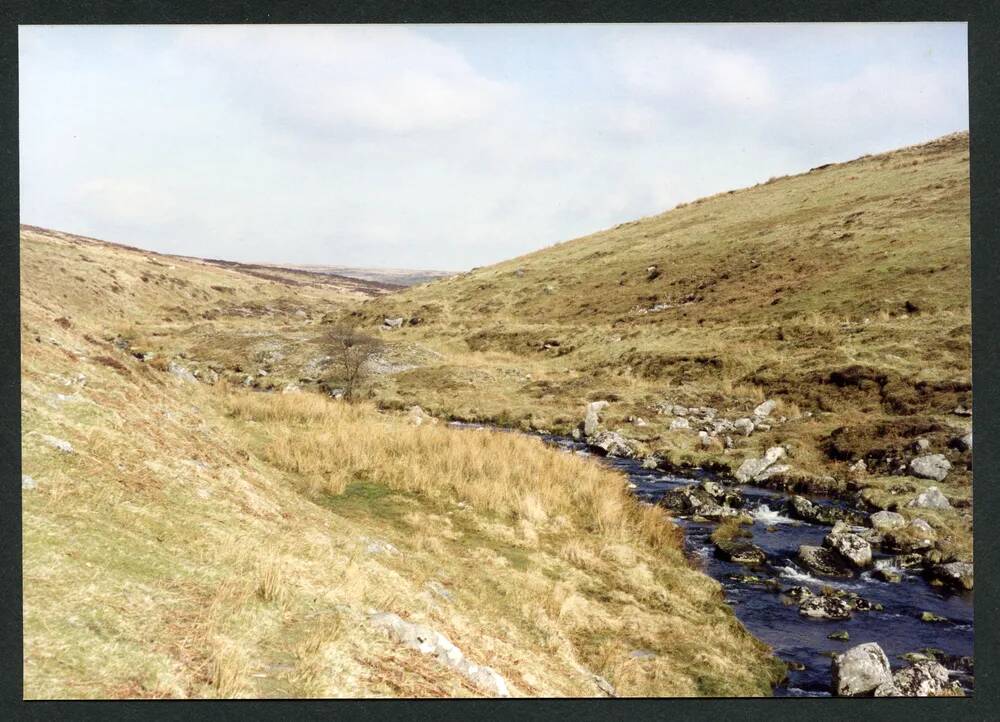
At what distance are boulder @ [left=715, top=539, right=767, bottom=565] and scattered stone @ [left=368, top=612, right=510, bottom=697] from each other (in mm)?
6227

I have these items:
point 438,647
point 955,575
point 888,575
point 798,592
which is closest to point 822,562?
point 888,575

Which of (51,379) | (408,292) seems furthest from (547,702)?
(408,292)

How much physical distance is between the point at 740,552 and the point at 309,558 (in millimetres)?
8059

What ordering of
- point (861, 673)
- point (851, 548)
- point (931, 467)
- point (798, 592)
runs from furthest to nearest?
point (931, 467)
point (851, 548)
point (798, 592)
point (861, 673)

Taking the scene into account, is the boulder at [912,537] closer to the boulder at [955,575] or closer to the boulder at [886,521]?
the boulder at [886,521]

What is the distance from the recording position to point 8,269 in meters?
8.31

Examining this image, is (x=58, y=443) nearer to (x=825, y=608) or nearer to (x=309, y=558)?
(x=309, y=558)

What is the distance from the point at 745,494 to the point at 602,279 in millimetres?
31583

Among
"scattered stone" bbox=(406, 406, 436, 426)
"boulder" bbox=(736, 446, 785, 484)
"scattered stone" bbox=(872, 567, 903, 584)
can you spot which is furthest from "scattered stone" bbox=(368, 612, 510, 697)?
"scattered stone" bbox=(406, 406, 436, 426)

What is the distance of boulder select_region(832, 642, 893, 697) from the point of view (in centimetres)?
726

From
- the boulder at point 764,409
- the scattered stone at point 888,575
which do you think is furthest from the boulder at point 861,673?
the boulder at point 764,409

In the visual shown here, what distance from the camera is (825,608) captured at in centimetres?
889

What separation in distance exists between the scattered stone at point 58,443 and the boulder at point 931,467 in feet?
52.5

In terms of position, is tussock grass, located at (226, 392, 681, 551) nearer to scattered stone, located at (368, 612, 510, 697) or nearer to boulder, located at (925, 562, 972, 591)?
boulder, located at (925, 562, 972, 591)
